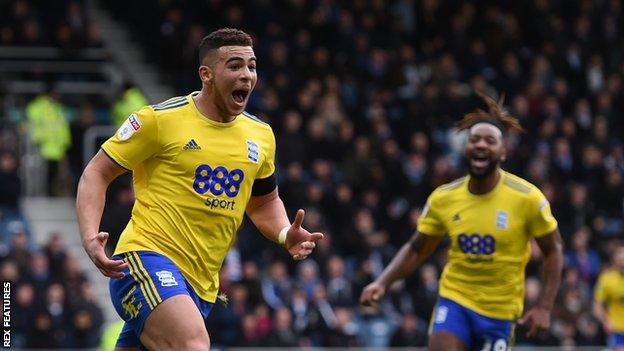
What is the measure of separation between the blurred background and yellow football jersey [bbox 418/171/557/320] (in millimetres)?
6674

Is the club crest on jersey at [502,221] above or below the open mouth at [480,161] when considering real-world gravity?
below

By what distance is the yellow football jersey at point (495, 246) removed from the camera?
10430 mm

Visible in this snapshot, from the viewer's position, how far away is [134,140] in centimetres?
799

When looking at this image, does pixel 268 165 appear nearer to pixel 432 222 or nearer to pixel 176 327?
pixel 176 327

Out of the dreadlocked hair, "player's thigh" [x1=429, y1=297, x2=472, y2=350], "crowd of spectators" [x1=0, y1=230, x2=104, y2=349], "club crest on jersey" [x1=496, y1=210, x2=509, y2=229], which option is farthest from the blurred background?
"club crest on jersey" [x1=496, y1=210, x2=509, y2=229]

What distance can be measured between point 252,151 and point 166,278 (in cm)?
95

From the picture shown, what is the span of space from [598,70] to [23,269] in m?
11.7

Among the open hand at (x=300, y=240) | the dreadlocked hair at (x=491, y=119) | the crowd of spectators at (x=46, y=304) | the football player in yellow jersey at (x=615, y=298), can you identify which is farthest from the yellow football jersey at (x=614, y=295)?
the open hand at (x=300, y=240)

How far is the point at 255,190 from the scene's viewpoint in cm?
863

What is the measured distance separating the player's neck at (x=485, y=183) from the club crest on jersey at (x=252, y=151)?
2.73 meters

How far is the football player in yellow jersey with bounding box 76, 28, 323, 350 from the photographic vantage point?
25.9 feet

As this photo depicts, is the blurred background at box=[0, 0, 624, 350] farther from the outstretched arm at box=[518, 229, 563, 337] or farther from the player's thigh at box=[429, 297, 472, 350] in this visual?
the outstretched arm at box=[518, 229, 563, 337]

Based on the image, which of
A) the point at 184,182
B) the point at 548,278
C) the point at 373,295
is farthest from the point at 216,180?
the point at 548,278

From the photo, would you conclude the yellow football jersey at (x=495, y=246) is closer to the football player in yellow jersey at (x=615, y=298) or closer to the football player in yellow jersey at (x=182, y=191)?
the football player in yellow jersey at (x=182, y=191)
